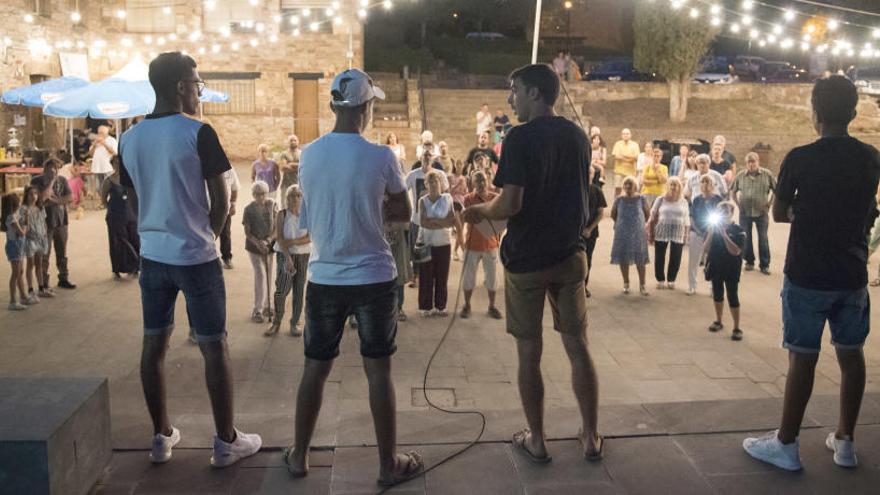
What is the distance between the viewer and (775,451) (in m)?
3.80

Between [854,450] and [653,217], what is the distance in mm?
5981

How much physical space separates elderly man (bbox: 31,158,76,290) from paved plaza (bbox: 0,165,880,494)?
11.5 inches

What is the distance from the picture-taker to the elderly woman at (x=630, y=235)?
372 inches

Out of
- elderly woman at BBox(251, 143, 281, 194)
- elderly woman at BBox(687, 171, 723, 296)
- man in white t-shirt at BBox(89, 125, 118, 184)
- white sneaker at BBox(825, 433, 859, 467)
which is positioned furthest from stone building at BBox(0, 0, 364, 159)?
white sneaker at BBox(825, 433, 859, 467)

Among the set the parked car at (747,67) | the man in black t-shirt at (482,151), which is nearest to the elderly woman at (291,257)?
the man in black t-shirt at (482,151)

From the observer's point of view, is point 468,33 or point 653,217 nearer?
point 653,217

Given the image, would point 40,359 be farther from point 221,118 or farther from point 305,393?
point 221,118

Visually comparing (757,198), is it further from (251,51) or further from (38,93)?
(251,51)

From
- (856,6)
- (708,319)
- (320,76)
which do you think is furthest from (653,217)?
(856,6)

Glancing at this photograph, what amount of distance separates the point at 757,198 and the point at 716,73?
26.2 m

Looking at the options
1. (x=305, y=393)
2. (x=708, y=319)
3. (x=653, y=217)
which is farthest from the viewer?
(x=653, y=217)

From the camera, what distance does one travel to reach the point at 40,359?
6.67 metres

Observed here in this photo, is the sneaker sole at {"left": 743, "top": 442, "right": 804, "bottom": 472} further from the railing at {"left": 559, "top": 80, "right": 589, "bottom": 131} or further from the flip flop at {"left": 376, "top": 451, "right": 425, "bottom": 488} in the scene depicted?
the railing at {"left": 559, "top": 80, "right": 589, "bottom": 131}

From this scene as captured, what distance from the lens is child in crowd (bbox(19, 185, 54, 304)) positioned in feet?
27.2
